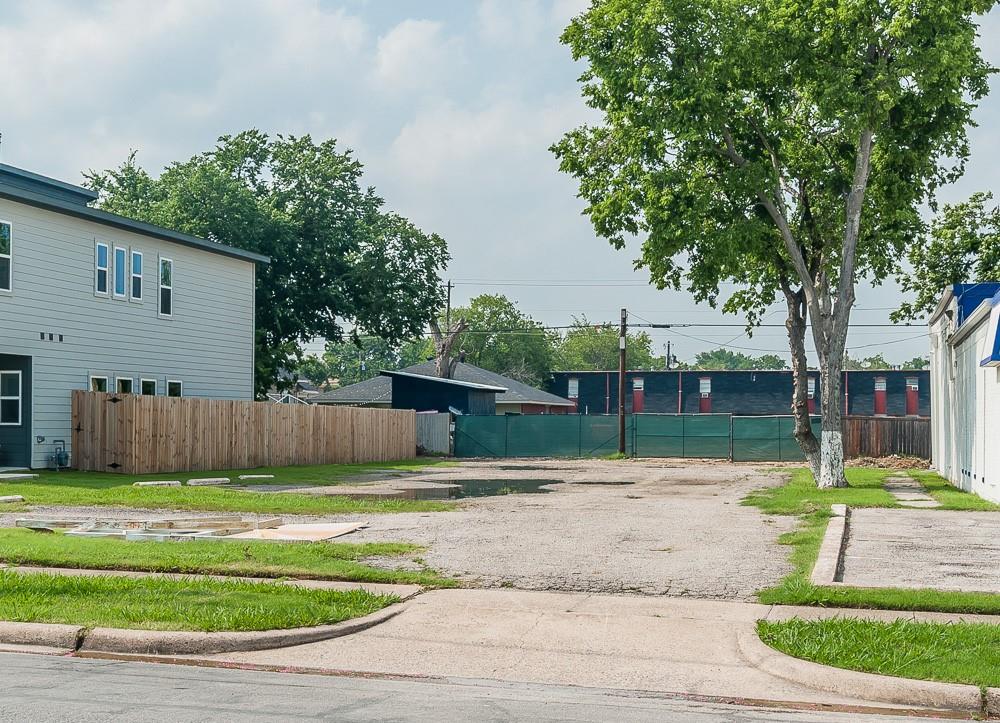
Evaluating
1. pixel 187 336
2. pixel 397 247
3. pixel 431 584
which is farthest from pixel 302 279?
pixel 431 584

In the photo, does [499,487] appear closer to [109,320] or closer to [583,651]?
[109,320]

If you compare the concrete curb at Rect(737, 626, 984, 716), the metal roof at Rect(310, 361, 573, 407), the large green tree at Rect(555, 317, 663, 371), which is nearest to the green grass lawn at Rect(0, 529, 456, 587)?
the concrete curb at Rect(737, 626, 984, 716)

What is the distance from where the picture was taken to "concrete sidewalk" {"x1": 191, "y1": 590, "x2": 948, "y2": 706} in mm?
8023

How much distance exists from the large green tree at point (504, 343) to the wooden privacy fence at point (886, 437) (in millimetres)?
52423

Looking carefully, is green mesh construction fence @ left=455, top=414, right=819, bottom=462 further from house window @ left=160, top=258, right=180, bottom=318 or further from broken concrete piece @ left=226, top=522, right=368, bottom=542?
broken concrete piece @ left=226, top=522, right=368, bottom=542

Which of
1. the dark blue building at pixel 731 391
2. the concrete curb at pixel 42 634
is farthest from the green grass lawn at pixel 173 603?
the dark blue building at pixel 731 391

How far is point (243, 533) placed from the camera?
15.4 meters

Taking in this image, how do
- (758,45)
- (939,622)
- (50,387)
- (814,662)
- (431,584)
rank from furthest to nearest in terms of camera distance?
(50,387) → (758,45) → (431,584) → (939,622) → (814,662)

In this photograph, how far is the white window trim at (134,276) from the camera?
106 feet

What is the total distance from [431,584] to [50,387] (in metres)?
20.6

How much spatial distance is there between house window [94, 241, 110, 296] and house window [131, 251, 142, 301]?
1.20 metres

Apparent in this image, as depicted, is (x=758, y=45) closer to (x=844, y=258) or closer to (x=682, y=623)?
(x=844, y=258)

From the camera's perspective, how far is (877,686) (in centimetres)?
757

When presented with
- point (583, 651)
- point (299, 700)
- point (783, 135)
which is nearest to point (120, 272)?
point (783, 135)
